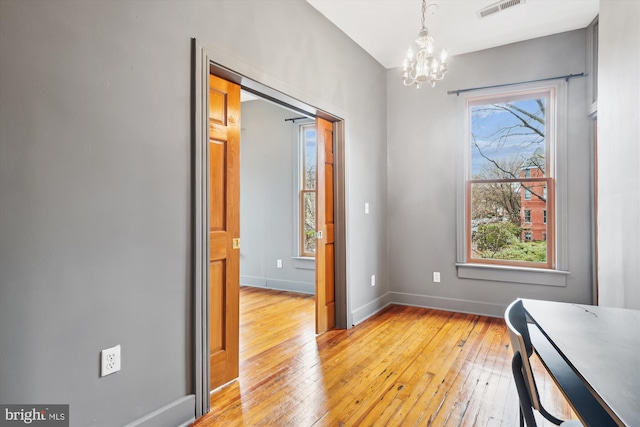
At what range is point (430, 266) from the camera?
171 inches

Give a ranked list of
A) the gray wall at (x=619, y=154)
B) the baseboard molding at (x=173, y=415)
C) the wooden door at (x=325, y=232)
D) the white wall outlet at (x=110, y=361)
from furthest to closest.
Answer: the wooden door at (x=325, y=232) < the gray wall at (x=619, y=154) < the baseboard molding at (x=173, y=415) < the white wall outlet at (x=110, y=361)

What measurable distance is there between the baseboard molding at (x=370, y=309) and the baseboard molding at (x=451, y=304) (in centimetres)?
16

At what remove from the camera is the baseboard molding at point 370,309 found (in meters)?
3.78

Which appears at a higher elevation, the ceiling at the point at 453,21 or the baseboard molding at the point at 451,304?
the ceiling at the point at 453,21

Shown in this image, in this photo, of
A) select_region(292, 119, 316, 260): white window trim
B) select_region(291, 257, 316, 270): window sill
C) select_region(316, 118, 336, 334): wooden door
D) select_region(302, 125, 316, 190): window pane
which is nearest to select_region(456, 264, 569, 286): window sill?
select_region(316, 118, 336, 334): wooden door

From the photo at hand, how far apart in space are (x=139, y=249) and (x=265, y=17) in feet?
6.28

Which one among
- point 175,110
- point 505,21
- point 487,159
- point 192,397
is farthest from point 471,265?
point 175,110

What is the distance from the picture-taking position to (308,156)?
17.6 ft

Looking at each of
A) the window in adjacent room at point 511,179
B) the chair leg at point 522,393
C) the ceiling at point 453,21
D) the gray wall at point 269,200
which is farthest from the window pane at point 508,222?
the chair leg at point 522,393

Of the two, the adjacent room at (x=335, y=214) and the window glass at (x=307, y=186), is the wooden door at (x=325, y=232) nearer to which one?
the adjacent room at (x=335, y=214)

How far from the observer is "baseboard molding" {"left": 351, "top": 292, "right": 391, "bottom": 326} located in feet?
A: 12.4

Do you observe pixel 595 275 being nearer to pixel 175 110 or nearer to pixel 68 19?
pixel 175 110

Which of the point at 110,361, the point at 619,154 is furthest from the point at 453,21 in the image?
the point at 110,361

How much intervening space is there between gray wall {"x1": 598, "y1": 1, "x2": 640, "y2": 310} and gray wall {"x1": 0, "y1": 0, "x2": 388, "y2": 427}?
242 centimetres
